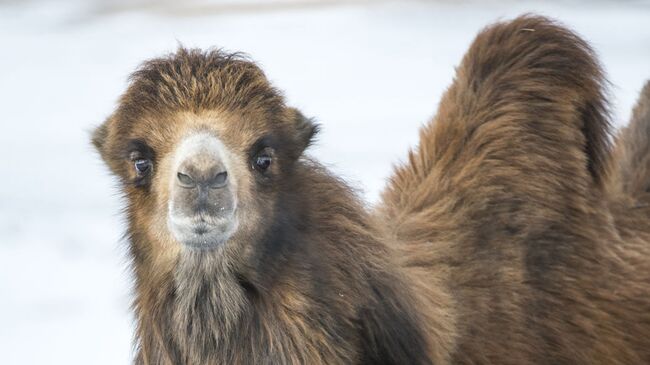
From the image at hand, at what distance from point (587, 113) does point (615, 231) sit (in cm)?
44

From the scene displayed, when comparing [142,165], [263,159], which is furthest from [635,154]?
[142,165]

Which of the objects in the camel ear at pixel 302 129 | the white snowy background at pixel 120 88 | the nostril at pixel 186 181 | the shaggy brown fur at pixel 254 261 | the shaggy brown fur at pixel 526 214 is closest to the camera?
the nostril at pixel 186 181

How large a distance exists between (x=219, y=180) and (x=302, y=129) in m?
0.55

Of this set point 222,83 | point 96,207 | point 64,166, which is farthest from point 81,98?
point 222,83

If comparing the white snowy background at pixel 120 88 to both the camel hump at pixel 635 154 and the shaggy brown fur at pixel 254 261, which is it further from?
the shaggy brown fur at pixel 254 261

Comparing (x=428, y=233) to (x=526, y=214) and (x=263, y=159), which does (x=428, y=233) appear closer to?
(x=526, y=214)

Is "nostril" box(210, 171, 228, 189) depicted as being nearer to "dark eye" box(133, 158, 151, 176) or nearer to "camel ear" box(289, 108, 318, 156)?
"dark eye" box(133, 158, 151, 176)

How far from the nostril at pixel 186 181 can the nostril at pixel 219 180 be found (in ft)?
0.17

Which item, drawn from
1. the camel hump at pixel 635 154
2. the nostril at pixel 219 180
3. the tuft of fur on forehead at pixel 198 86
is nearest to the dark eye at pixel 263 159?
the tuft of fur on forehead at pixel 198 86

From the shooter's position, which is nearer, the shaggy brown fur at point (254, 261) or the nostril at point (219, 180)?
the nostril at point (219, 180)

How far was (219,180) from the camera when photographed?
373 centimetres

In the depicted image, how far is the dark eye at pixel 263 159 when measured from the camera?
402 cm

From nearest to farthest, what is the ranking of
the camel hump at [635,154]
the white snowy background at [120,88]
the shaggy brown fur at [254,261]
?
the shaggy brown fur at [254,261], the camel hump at [635,154], the white snowy background at [120,88]

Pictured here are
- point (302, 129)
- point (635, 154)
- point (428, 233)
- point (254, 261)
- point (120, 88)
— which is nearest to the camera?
point (254, 261)
